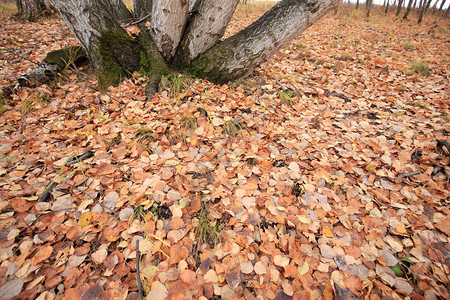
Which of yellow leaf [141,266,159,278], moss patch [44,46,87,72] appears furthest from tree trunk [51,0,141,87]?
yellow leaf [141,266,159,278]

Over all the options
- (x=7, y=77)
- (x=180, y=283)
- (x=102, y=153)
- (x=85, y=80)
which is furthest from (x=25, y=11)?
(x=180, y=283)

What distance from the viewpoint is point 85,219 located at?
4.72 ft

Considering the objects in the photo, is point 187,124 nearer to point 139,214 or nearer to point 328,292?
point 139,214

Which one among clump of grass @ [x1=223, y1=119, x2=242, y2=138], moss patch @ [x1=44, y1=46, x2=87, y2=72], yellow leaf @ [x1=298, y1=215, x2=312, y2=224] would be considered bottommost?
yellow leaf @ [x1=298, y1=215, x2=312, y2=224]

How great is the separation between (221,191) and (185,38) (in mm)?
2171

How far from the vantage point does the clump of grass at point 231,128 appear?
222 cm

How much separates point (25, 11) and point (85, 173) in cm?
606

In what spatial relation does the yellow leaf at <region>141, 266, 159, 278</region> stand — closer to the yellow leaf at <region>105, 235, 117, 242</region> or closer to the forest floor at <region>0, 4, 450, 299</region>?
the forest floor at <region>0, 4, 450, 299</region>

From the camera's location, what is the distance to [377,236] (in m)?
1.48

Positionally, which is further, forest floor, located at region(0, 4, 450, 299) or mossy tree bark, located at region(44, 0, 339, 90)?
mossy tree bark, located at region(44, 0, 339, 90)

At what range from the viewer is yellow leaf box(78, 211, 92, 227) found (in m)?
1.42

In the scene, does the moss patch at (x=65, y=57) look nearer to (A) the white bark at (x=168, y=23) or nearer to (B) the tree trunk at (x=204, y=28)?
(A) the white bark at (x=168, y=23)

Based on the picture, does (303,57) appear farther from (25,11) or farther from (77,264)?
(25,11)

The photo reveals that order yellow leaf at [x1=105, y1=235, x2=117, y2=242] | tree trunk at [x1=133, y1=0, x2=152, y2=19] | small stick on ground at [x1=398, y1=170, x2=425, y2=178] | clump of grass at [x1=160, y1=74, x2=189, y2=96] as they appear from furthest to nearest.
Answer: tree trunk at [x1=133, y1=0, x2=152, y2=19]
clump of grass at [x1=160, y1=74, x2=189, y2=96]
small stick on ground at [x1=398, y1=170, x2=425, y2=178]
yellow leaf at [x1=105, y1=235, x2=117, y2=242]
